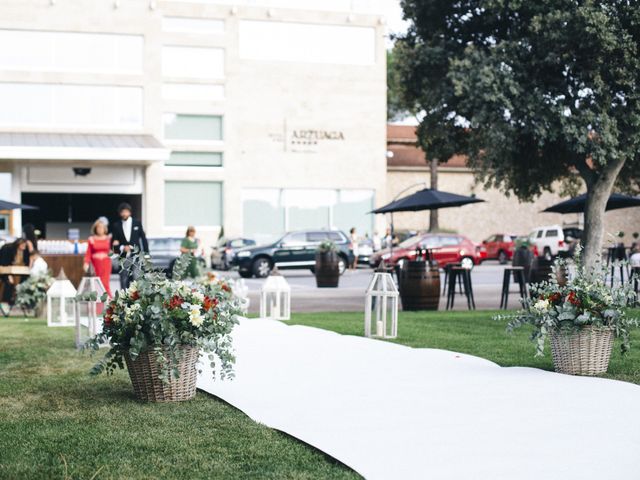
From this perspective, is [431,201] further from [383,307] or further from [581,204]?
[383,307]

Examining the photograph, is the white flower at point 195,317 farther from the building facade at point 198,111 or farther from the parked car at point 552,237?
the parked car at point 552,237

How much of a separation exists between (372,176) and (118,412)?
38.2 m

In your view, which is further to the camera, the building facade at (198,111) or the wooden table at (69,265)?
the building facade at (198,111)

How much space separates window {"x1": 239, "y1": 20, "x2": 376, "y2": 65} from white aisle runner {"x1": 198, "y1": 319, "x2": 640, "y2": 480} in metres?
34.2

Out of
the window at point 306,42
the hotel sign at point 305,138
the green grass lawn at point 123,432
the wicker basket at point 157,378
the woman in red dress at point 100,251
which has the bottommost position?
the green grass lawn at point 123,432

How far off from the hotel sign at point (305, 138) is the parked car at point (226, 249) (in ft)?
31.6

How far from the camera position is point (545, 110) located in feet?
72.6

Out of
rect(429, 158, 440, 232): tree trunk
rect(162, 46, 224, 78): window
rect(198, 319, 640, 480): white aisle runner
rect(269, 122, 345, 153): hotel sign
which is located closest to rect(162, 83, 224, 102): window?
rect(162, 46, 224, 78): window

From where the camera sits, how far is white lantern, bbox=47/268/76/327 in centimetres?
1403

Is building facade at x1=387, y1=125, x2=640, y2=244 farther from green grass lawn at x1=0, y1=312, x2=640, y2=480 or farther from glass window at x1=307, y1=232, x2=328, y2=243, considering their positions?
green grass lawn at x1=0, y1=312, x2=640, y2=480

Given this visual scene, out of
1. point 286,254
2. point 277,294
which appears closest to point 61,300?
point 277,294

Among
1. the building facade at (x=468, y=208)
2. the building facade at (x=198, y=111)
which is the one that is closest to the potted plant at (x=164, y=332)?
the building facade at (x=198, y=111)

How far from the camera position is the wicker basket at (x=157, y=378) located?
738 cm

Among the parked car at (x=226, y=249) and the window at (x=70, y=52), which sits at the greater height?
the window at (x=70, y=52)
